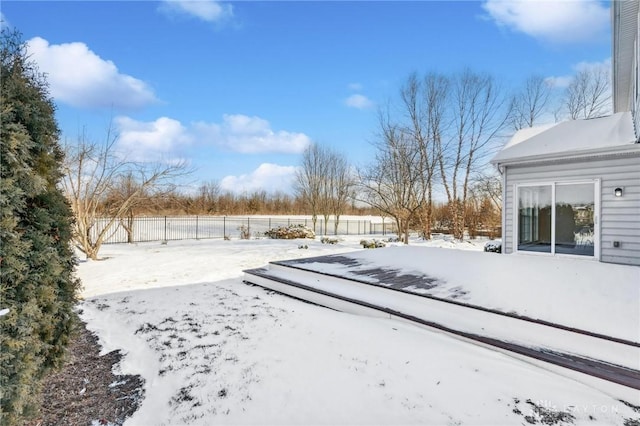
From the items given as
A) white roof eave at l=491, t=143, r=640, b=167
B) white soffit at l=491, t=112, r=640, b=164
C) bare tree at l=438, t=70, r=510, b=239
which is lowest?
white roof eave at l=491, t=143, r=640, b=167

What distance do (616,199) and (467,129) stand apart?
1148 centimetres

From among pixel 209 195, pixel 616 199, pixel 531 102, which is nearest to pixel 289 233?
pixel 616 199

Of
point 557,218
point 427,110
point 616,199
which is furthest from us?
point 427,110

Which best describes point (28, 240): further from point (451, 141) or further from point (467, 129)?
point (467, 129)

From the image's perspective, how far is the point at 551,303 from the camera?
3.39 meters

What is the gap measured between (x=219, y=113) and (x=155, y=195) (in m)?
4.76

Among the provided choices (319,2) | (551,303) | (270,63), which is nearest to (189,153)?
(270,63)

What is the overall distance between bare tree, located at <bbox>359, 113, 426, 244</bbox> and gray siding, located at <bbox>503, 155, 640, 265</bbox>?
7.83 m

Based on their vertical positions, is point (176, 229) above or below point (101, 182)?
below

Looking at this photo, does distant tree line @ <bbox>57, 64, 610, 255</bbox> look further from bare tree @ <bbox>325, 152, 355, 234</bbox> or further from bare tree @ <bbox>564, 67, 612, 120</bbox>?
bare tree @ <bbox>325, 152, 355, 234</bbox>

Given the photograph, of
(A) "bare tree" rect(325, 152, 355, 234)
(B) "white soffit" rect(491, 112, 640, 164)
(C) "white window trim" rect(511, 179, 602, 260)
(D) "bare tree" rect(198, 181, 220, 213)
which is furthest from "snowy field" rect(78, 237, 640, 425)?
(D) "bare tree" rect(198, 181, 220, 213)

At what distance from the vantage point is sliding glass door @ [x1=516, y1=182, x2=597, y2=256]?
5910 mm

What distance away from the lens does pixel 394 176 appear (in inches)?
557

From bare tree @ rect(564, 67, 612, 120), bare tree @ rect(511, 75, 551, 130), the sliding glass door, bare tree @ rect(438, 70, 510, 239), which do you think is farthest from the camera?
bare tree @ rect(511, 75, 551, 130)
